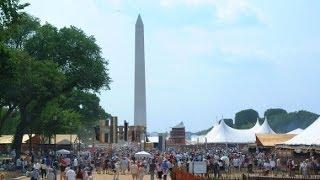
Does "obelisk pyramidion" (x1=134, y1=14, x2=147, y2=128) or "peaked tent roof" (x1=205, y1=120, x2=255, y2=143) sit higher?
"obelisk pyramidion" (x1=134, y1=14, x2=147, y2=128)

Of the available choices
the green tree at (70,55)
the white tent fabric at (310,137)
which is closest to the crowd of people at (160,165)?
the white tent fabric at (310,137)

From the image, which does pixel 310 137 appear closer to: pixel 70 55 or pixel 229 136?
pixel 70 55

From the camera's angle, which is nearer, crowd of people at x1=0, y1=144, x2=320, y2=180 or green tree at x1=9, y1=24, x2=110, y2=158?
crowd of people at x1=0, y1=144, x2=320, y2=180

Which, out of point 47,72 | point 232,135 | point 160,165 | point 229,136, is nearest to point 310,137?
point 160,165

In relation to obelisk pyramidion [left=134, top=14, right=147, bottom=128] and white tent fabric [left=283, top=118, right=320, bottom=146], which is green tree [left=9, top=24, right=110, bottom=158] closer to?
obelisk pyramidion [left=134, top=14, right=147, bottom=128]

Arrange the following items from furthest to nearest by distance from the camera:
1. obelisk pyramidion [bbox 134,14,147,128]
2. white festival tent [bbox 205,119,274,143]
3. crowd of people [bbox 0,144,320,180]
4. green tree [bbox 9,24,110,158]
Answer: white festival tent [bbox 205,119,274,143] < obelisk pyramidion [bbox 134,14,147,128] < green tree [bbox 9,24,110,158] < crowd of people [bbox 0,144,320,180]

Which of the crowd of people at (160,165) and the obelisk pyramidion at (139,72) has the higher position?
the obelisk pyramidion at (139,72)

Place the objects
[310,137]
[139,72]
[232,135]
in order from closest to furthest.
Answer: [310,137] < [139,72] < [232,135]

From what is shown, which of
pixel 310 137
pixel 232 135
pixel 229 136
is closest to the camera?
pixel 310 137

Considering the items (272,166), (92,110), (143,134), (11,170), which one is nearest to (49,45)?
(143,134)

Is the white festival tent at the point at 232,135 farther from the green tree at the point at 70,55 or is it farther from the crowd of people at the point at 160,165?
the crowd of people at the point at 160,165

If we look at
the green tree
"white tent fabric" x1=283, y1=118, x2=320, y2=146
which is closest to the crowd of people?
"white tent fabric" x1=283, y1=118, x2=320, y2=146

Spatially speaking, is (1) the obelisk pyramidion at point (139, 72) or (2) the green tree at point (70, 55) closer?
(2) the green tree at point (70, 55)

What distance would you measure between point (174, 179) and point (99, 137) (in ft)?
66.2
